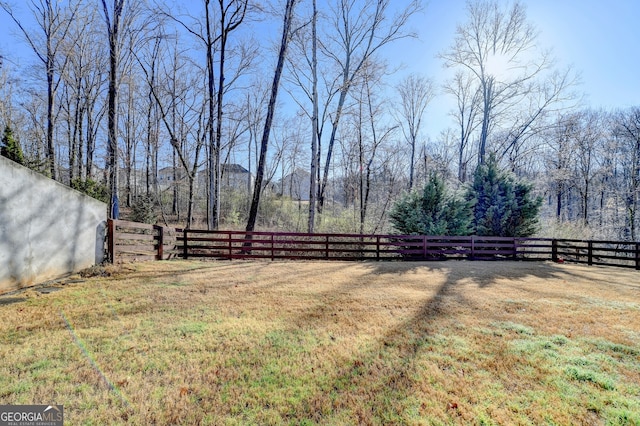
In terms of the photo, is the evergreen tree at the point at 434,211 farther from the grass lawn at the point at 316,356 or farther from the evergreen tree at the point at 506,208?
the grass lawn at the point at 316,356

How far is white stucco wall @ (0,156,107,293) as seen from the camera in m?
4.09

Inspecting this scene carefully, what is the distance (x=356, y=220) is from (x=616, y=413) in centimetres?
1166

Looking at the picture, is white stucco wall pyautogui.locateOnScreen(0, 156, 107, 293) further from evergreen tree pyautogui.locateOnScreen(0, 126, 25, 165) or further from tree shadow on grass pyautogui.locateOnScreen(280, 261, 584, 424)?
evergreen tree pyautogui.locateOnScreen(0, 126, 25, 165)

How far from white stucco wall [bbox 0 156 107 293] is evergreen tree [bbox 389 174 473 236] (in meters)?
9.74

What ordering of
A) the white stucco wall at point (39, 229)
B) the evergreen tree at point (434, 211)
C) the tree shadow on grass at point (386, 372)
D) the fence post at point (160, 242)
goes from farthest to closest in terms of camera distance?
the evergreen tree at point (434, 211) → the fence post at point (160, 242) → the white stucco wall at point (39, 229) → the tree shadow on grass at point (386, 372)

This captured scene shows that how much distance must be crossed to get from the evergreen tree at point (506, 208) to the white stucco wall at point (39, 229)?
41.5 ft

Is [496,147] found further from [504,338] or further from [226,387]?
[226,387]

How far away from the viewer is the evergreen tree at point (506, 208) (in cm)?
1155

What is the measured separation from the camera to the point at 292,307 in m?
3.97

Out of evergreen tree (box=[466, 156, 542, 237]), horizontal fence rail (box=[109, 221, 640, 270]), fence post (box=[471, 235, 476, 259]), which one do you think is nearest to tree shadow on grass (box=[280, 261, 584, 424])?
horizontal fence rail (box=[109, 221, 640, 270])

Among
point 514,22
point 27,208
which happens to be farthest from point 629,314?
point 514,22

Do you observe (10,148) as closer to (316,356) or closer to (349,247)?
(349,247)

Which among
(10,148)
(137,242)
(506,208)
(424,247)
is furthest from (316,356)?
(10,148)

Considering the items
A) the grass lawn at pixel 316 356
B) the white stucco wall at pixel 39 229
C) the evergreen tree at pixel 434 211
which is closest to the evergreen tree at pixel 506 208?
the evergreen tree at pixel 434 211
